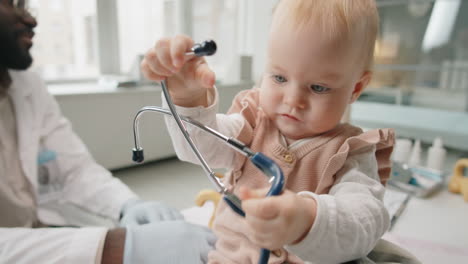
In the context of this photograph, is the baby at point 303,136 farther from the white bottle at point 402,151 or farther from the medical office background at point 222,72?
the white bottle at point 402,151

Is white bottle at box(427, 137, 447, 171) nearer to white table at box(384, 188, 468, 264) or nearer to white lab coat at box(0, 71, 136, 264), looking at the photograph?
white table at box(384, 188, 468, 264)

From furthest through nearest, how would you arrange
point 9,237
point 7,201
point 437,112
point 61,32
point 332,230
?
point 437,112, point 61,32, point 7,201, point 9,237, point 332,230

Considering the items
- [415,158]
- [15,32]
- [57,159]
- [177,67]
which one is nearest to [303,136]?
[177,67]

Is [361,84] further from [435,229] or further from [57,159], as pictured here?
[57,159]

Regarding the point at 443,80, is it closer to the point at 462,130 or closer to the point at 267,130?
the point at 462,130

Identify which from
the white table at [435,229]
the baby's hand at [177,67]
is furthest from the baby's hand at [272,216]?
the white table at [435,229]

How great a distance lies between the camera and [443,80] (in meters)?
1.60

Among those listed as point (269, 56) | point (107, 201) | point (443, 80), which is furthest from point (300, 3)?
point (443, 80)

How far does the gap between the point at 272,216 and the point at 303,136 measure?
21 centimetres

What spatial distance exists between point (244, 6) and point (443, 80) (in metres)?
1.09

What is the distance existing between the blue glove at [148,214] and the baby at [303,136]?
28cm

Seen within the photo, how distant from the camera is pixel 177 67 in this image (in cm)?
29

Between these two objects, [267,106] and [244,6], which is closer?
[267,106]

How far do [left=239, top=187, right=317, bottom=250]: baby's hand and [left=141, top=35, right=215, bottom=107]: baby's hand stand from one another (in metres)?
0.12
